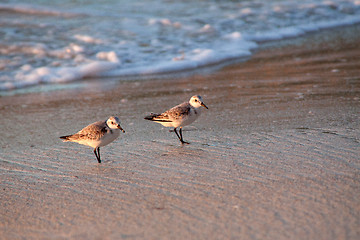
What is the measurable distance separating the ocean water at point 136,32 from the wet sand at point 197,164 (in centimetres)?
179

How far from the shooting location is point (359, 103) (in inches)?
252

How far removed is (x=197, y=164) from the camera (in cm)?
469

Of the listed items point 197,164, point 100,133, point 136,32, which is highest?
point 136,32

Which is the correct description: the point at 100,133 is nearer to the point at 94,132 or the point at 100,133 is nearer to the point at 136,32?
the point at 94,132

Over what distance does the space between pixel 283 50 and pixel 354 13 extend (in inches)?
253

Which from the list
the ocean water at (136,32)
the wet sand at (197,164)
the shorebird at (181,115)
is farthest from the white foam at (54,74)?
the shorebird at (181,115)

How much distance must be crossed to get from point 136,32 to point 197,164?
919cm

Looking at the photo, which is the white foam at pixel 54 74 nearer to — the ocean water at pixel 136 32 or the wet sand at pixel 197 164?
the ocean water at pixel 136 32

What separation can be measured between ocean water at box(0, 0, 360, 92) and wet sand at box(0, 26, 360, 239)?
1.79 metres

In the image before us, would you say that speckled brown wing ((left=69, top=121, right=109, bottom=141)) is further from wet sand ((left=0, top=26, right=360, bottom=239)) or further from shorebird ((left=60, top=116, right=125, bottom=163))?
wet sand ((left=0, top=26, right=360, bottom=239))

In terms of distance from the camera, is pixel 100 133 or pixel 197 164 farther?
pixel 100 133

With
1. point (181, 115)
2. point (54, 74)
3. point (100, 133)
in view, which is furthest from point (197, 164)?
point (54, 74)

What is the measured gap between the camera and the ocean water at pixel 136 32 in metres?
10.3

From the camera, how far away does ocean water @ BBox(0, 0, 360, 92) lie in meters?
10.3
